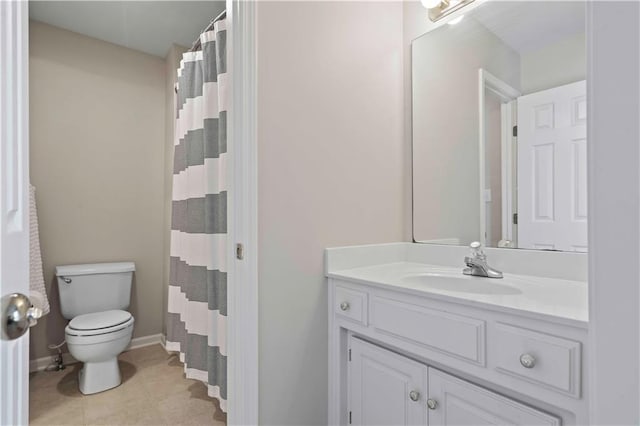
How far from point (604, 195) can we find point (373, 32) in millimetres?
1530

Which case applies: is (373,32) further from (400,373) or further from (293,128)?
(400,373)

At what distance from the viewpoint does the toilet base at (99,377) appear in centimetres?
202

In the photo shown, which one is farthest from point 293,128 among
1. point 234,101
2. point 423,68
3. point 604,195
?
point 604,195

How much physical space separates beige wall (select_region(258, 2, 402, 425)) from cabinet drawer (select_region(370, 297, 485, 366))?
1.05 feet

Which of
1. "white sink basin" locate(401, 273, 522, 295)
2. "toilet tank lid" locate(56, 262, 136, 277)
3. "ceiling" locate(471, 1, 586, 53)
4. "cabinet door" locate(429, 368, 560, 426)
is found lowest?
"cabinet door" locate(429, 368, 560, 426)

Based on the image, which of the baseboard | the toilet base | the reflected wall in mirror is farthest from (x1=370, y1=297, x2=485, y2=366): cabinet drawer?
the baseboard

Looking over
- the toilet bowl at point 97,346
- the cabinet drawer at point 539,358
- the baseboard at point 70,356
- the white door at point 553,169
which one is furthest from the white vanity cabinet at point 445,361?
the baseboard at point 70,356

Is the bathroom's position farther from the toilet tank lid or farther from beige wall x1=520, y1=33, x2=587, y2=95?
the toilet tank lid

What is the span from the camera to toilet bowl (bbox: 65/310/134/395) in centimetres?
198

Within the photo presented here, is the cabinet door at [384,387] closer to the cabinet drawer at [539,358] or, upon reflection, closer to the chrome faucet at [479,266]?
the cabinet drawer at [539,358]

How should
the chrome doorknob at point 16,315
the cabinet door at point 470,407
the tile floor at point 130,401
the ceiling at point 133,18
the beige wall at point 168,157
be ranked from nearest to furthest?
the chrome doorknob at point 16,315, the cabinet door at point 470,407, the tile floor at point 130,401, the ceiling at point 133,18, the beige wall at point 168,157

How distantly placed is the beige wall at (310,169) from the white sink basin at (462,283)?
0.32 m

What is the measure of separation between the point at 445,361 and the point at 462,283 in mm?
407

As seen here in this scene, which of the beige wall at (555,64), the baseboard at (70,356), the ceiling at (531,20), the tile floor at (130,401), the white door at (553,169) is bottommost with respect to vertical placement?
the tile floor at (130,401)
